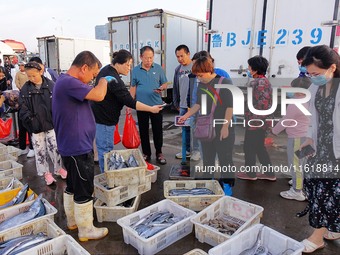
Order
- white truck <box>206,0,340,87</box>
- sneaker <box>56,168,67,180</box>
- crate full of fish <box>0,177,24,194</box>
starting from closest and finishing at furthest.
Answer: crate full of fish <box>0,177,24,194</box>, sneaker <box>56,168,67,180</box>, white truck <box>206,0,340,87</box>

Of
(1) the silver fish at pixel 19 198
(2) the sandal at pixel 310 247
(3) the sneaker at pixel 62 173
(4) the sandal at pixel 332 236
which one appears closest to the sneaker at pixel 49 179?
(3) the sneaker at pixel 62 173

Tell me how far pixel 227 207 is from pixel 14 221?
8.06 ft

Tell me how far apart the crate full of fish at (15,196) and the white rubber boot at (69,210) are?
600mm

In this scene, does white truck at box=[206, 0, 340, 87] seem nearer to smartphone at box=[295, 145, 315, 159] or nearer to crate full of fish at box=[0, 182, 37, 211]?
smartphone at box=[295, 145, 315, 159]

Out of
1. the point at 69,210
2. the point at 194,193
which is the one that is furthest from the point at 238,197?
the point at 69,210

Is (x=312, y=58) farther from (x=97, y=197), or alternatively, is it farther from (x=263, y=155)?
(x=97, y=197)

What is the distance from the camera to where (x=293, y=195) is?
163 inches

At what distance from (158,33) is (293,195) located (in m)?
6.95

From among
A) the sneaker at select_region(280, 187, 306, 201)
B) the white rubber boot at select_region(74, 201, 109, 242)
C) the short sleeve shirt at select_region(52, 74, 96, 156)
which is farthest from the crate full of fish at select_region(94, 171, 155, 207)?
the sneaker at select_region(280, 187, 306, 201)

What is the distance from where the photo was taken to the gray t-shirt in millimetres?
5270

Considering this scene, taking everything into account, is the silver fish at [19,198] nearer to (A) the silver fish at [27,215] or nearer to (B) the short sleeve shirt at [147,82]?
(A) the silver fish at [27,215]

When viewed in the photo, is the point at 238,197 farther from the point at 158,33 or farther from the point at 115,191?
the point at 158,33

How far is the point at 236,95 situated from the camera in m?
3.77

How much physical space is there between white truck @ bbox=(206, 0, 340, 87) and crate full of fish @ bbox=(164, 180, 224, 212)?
11.3 ft
